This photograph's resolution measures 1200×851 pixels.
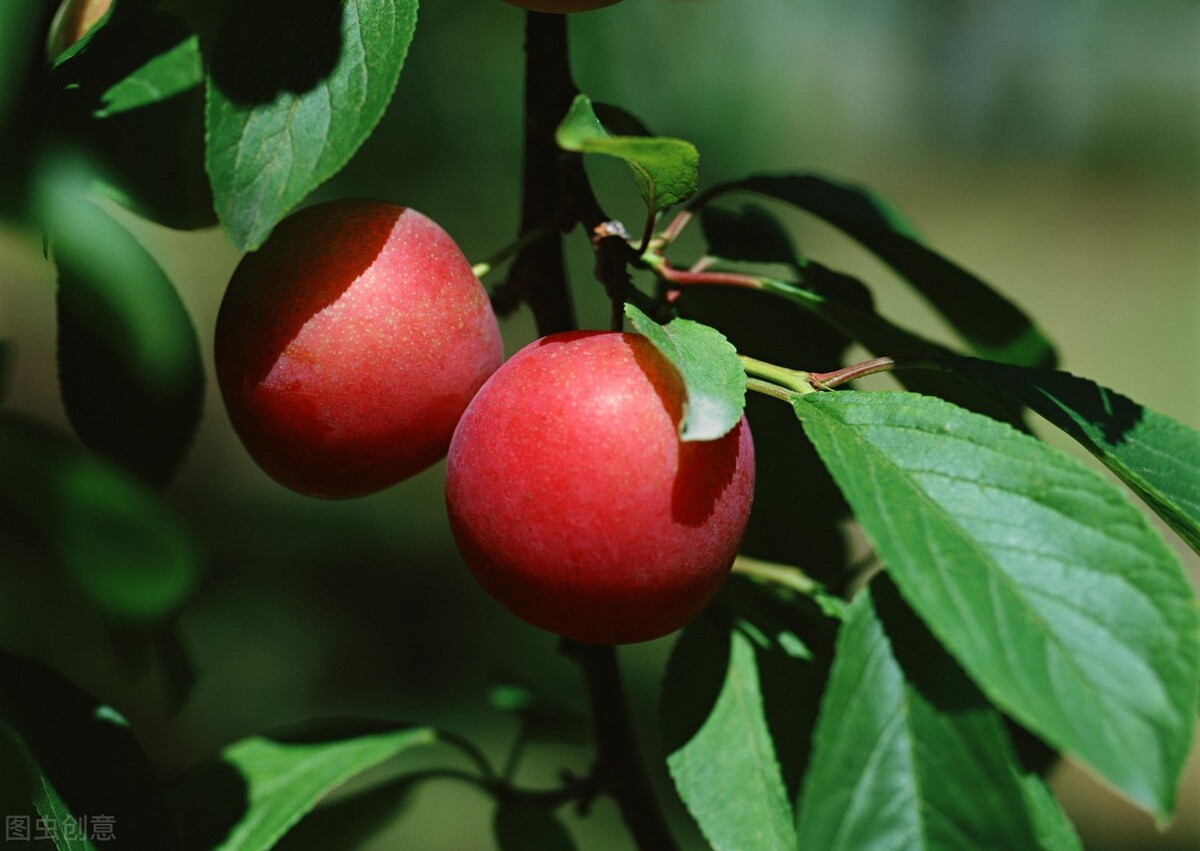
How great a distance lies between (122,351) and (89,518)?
17 cm

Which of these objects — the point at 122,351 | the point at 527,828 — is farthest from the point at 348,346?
the point at 527,828

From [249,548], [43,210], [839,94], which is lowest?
[249,548]

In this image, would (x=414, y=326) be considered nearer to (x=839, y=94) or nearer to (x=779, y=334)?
(x=779, y=334)

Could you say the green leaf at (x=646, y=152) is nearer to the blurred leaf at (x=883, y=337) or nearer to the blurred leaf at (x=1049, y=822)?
the blurred leaf at (x=883, y=337)

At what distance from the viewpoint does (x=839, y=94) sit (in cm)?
539

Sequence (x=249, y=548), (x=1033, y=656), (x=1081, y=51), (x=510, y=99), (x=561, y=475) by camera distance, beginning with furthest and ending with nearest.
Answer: (x=1081, y=51), (x=249, y=548), (x=510, y=99), (x=561, y=475), (x=1033, y=656)

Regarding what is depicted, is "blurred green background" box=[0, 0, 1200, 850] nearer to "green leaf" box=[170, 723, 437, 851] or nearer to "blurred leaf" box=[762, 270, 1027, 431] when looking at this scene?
"green leaf" box=[170, 723, 437, 851]

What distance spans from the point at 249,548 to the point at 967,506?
98.5 inches

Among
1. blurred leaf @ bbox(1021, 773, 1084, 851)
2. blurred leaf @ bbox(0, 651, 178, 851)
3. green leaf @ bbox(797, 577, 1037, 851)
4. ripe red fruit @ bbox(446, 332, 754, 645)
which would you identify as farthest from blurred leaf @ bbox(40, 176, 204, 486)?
blurred leaf @ bbox(1021, 773, 1084, 851)

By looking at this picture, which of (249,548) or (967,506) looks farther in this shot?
(249,548)

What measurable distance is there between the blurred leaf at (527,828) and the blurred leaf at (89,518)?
38 cm

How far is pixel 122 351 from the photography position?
78cm

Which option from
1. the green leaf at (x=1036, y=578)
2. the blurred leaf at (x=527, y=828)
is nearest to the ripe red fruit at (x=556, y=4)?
the green leaf at (x=1036, y=578)

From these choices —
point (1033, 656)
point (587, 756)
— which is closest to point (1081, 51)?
point (587, 756)
